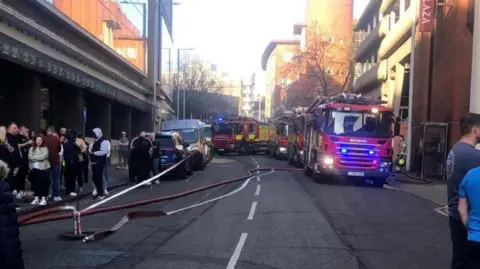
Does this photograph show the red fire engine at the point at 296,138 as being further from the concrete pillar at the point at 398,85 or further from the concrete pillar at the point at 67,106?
the concrete pillar at the point at 67,106

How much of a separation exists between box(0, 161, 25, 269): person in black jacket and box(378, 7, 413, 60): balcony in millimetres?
30660

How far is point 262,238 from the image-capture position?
9234mm

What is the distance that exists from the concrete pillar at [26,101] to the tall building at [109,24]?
13.4ft

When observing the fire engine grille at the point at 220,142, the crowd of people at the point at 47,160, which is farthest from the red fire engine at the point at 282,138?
the crowd of people at the point at 47,160

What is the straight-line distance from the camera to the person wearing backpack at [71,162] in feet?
49.8

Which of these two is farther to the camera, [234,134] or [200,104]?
[200,104]

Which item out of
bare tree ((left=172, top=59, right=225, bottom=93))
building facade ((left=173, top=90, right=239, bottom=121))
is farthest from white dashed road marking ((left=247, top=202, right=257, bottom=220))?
bare tree ((left=172, top=59, right=225, bottom=93))

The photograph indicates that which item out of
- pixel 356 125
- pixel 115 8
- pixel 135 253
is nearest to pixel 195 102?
pixel 115 8

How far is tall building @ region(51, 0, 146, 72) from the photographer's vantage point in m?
23.9

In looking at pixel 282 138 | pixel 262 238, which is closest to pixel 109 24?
pixel 282 138

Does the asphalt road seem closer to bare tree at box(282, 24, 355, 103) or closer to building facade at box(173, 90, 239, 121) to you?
bare tree at box(282, 24, 355, 103)

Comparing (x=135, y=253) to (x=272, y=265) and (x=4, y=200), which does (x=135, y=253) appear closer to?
(x=272, y=265)

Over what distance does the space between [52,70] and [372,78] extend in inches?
1329

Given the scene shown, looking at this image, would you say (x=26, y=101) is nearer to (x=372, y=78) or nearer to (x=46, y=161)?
(x=46, y=161)
